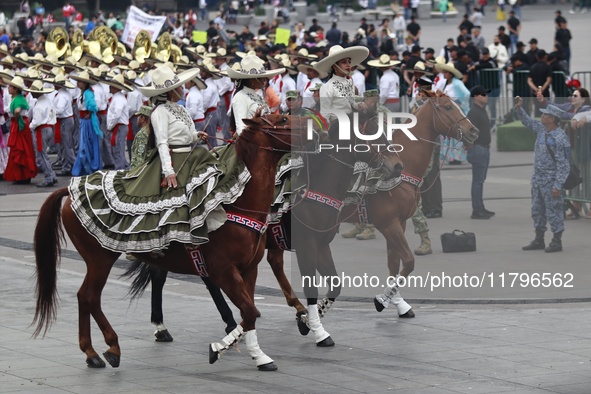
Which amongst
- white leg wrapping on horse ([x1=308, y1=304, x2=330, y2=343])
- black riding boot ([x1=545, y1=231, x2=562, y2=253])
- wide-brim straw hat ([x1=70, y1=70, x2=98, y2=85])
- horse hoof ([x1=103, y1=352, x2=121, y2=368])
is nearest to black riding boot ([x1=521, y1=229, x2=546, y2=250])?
black riding boot ([x1=545, y1=231, x2=562, y2=253])

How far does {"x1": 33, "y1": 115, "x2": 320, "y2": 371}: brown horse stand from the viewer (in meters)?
10.7

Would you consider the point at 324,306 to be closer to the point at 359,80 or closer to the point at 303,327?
the point at 303,327

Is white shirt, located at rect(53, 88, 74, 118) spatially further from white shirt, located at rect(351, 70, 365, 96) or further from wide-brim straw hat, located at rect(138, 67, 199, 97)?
wide-brim straw hat, located at rect(138, 67, 199, 97)

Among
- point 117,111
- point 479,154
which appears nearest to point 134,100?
point 117,111

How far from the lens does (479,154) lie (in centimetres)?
1806

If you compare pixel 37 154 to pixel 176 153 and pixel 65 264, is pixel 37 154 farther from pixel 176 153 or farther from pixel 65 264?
pixel 176 153

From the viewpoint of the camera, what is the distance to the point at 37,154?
78.9ft

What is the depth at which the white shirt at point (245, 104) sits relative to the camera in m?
12.4

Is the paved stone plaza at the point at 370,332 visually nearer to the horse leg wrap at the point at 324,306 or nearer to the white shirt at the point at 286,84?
the horse leg wrap at the point at 324,306

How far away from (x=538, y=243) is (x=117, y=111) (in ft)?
34.3

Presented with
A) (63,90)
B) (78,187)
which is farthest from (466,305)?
(63,90)

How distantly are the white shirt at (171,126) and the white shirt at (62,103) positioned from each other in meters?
13.7

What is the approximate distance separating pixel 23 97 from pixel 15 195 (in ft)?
7.28

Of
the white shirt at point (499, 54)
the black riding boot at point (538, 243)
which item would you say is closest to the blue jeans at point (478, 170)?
the black riding boot at point (538, 243)
